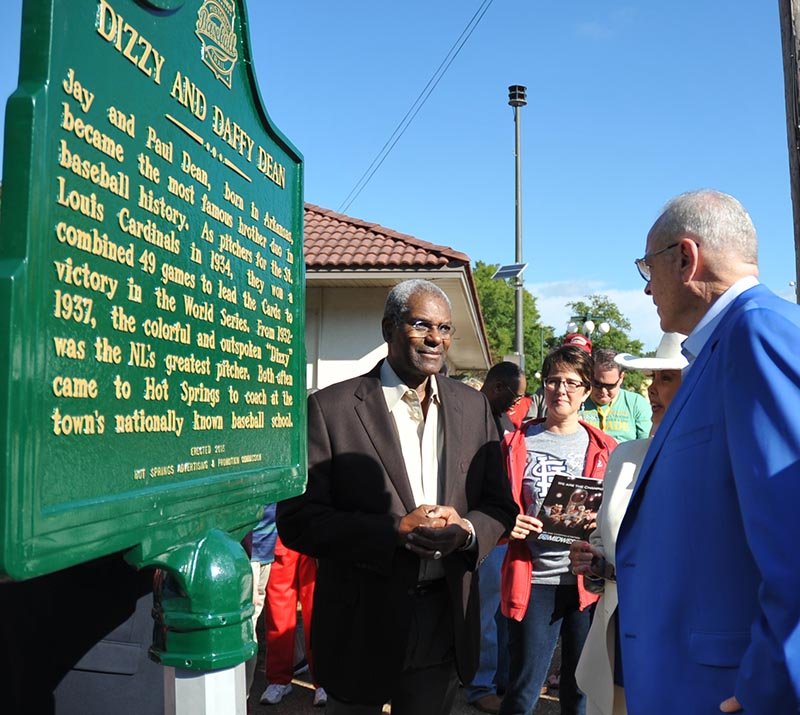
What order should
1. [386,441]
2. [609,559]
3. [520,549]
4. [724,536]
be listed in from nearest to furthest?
[724,536], [386,441], [609,559], [520,549]

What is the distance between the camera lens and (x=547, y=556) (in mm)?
3955

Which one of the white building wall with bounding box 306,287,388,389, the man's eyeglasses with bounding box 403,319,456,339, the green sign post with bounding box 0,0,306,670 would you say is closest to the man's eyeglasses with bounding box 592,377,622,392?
the man's eyeglasses with bounding box 403,319,456,339

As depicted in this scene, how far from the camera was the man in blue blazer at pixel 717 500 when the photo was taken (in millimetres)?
1569

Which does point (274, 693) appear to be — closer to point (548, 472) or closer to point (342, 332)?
point (548, 472)

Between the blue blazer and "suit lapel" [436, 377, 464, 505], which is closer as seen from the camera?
the blue blazer

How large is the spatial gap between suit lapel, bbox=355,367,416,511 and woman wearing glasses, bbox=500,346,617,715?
114 cm

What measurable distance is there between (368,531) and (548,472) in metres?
1.69

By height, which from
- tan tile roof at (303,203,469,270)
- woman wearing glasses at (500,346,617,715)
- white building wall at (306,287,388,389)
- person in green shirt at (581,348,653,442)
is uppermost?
tan tile roof at (303,203,469,270)

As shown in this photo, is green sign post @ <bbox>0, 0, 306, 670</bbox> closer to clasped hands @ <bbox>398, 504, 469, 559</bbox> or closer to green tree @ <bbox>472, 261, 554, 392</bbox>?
clasped hands @ <bbox>398, 504, 469, 559</bbox>

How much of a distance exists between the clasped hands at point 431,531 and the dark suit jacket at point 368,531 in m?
0.05

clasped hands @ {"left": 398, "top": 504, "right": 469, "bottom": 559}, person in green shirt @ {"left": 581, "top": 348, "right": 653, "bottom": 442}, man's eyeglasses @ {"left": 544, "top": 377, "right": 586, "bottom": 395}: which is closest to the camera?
clasped hands @ {"left": 398, "top": 504, "right": 469, "bottom": 559}

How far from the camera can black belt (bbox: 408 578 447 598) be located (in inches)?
112

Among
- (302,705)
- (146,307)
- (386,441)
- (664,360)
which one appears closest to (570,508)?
(664,360)

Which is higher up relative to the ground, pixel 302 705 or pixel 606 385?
pixel 606 385
